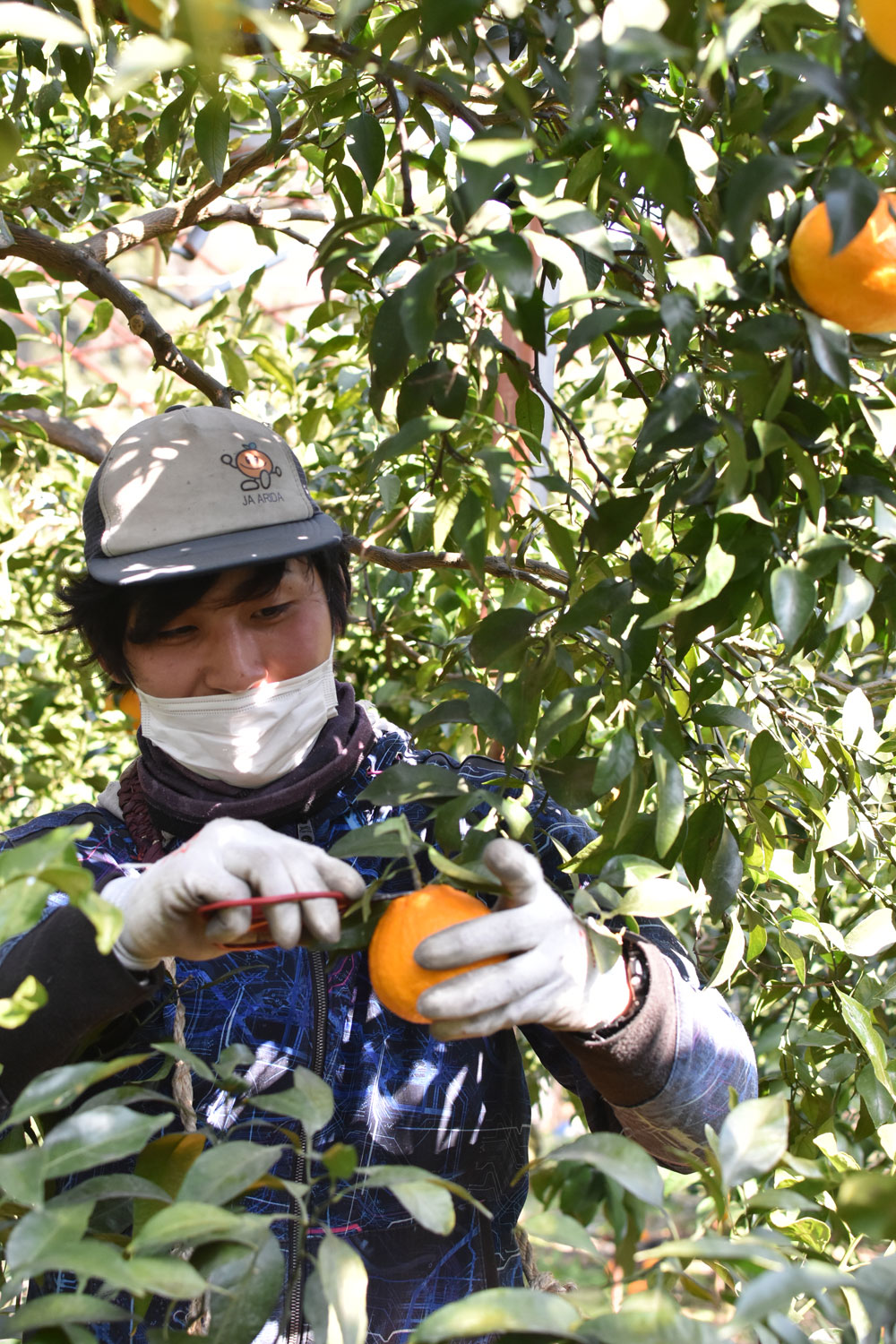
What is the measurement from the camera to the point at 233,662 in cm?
124

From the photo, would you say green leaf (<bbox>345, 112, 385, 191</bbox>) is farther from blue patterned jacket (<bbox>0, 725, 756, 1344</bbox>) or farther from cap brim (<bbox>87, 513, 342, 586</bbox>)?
blue patterned jacket (<bbox>0, 725, 756, 1344</bbox>)

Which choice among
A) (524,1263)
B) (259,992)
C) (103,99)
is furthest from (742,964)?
(103,99)

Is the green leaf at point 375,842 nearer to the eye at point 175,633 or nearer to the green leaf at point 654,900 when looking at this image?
the green leaf at point 654,900

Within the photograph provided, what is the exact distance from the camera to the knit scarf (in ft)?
4.01

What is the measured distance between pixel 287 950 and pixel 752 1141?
21.9 inches

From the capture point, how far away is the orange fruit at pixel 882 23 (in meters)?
0.59

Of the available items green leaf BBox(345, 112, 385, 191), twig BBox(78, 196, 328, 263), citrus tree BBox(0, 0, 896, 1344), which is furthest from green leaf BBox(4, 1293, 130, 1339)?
twig BBox(78, 196, 328, 263)

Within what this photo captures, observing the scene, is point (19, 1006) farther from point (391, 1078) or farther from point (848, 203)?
point (848, 203)

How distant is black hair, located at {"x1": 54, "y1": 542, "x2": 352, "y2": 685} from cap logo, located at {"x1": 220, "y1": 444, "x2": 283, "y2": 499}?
9cm

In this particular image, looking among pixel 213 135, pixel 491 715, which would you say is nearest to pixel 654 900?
pixel 491 715

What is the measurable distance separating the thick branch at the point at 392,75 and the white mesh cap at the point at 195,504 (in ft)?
1.35

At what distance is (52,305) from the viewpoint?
263 centimetres

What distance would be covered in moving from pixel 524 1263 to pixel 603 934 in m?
0.60

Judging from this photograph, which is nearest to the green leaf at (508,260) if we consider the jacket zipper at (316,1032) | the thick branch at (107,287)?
the jacket zipper at (316,1032)
